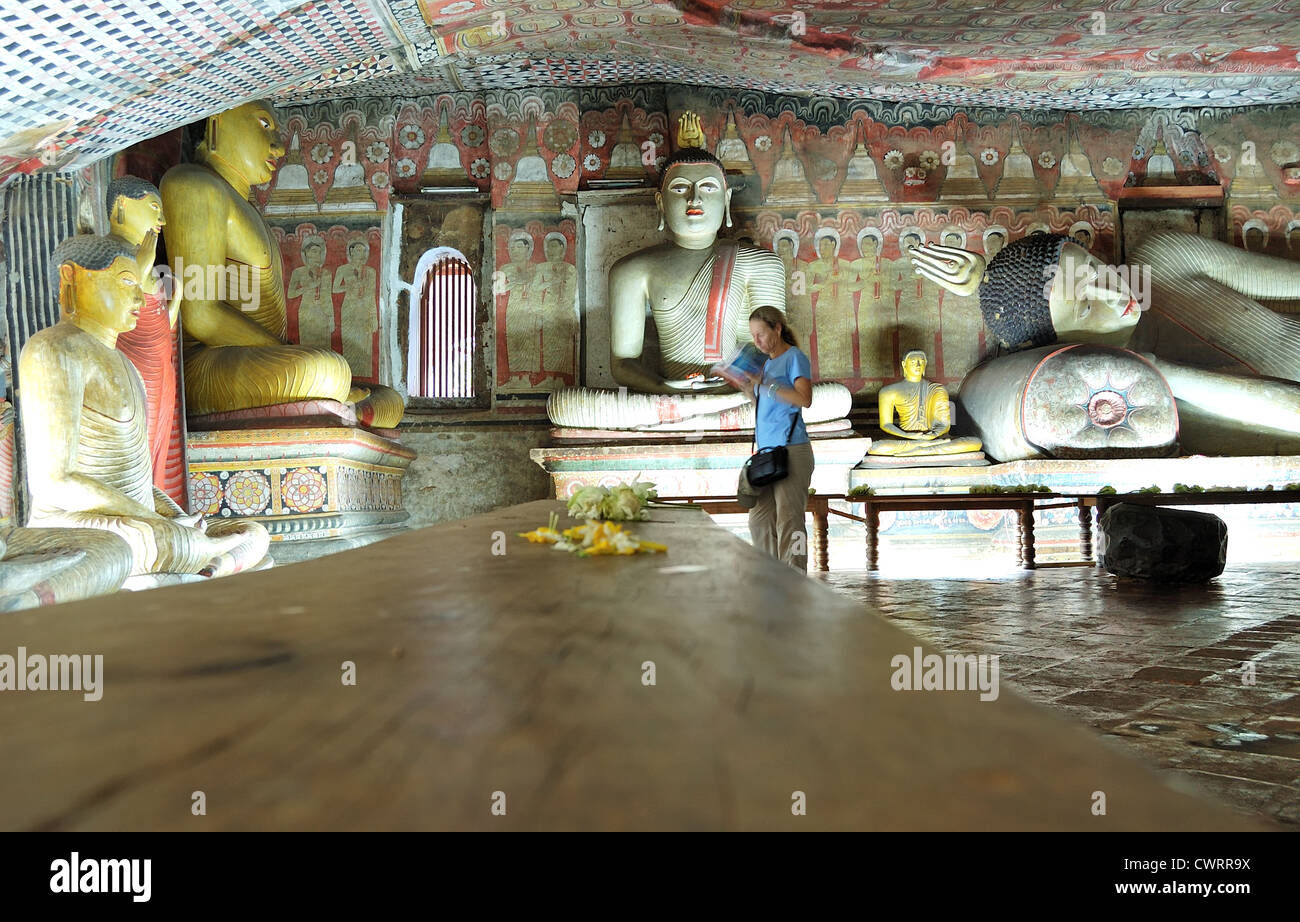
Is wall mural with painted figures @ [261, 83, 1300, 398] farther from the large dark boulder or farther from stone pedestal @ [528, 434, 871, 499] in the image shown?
the large dark boulder

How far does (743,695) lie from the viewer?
1.90 ft

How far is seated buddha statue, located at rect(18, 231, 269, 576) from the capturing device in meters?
3.63

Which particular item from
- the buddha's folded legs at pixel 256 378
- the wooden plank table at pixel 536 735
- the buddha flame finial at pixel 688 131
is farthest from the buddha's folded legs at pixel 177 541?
the buddha flame finial at pixel 688 131

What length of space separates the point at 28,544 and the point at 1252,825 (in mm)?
3626

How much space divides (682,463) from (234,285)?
3.01 metres

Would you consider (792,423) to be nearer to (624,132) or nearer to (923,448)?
(923,448)

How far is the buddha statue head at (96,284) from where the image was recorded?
381 centimetres

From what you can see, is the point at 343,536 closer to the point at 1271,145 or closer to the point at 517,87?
the point at 517,87

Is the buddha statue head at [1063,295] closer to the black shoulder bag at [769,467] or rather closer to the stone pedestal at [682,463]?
the stone pedestal at [682,463]

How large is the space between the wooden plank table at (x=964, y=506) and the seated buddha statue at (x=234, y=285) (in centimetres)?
315

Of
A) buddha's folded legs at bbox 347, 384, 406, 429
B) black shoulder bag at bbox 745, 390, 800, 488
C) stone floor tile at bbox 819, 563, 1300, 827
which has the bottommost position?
stone floor tile at bbox 819, 563, 1300, 827

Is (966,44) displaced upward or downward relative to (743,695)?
upward

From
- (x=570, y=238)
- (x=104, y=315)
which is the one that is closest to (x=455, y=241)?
(x=570, y=238)

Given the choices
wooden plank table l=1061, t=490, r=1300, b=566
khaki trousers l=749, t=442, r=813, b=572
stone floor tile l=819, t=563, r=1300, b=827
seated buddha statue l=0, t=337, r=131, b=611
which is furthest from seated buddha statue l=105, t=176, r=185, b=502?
wooden plank table l=1061, t=490, r=1300, b=566
